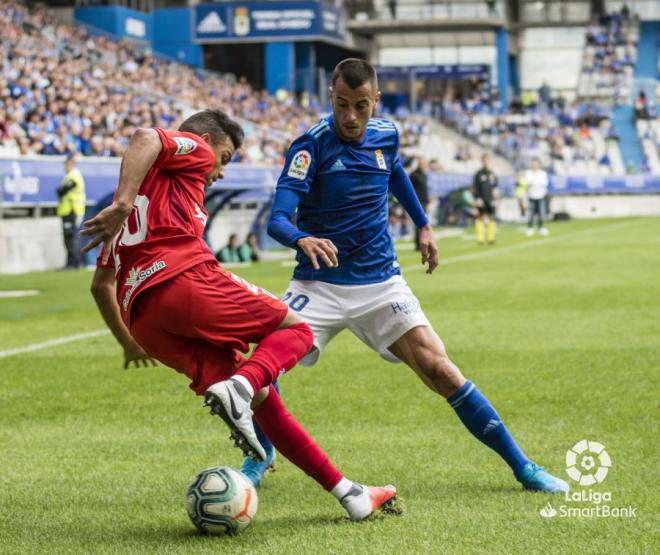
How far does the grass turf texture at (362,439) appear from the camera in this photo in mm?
5617

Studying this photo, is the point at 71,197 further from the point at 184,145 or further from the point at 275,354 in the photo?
the point at 275,354

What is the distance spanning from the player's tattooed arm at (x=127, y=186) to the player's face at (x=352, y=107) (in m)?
1.29

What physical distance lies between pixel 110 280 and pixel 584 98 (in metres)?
69.2

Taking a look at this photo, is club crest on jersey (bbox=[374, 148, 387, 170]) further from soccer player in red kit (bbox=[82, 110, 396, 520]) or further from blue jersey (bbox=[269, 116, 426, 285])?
soccer player in red kit (bbox=[82, 110, 396, 520])

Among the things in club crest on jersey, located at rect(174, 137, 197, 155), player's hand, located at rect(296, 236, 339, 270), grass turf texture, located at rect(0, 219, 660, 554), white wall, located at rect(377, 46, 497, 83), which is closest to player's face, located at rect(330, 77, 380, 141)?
player's hand, located at rect(296, 236, 339, 270)

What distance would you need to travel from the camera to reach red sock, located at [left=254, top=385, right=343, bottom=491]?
573cm

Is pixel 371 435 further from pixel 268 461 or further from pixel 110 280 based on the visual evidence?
pixel 110 280

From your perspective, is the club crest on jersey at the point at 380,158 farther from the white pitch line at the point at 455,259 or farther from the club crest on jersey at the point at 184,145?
the white pitch line at the point at 455,259

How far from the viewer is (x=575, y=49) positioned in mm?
76625

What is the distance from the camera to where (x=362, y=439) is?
8055 millimetres

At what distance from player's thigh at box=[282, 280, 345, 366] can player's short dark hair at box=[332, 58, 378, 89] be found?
103cm

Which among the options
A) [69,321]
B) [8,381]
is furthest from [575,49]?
[8,381]

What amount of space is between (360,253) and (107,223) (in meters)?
1.91

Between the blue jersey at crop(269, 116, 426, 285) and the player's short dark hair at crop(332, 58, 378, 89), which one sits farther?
the blue jersey at crop(269, 116, 426, 285)
